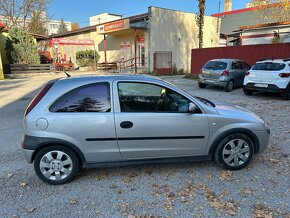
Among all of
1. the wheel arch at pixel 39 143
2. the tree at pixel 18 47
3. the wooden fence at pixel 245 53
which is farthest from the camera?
the tree at pixel 18 47

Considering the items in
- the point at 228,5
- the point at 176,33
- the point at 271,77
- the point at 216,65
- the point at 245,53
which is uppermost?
the point at 228,5

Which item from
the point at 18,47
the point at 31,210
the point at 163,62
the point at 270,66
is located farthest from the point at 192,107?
the point at 18,47

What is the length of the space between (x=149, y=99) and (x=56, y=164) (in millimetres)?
1632

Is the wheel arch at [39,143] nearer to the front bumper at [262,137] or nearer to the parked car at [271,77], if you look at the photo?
the front bumper at [262,137]

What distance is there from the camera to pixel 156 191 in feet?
10.7

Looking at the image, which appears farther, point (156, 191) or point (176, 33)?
point (176, 33)

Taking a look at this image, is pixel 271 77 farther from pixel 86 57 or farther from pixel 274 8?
pixel 86 57

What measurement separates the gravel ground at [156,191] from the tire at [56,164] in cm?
13

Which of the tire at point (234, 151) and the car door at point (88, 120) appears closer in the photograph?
the car door at point (88, 120)

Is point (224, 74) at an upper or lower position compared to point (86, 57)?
lower

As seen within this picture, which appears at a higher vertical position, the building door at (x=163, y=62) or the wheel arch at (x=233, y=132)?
the building door at (x=163, y=62)

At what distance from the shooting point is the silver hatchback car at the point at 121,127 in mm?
3230

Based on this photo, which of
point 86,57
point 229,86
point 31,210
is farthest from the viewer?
point 86,57

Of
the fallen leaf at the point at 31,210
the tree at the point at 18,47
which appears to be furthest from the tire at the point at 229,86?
the tree at the point at 18,47
